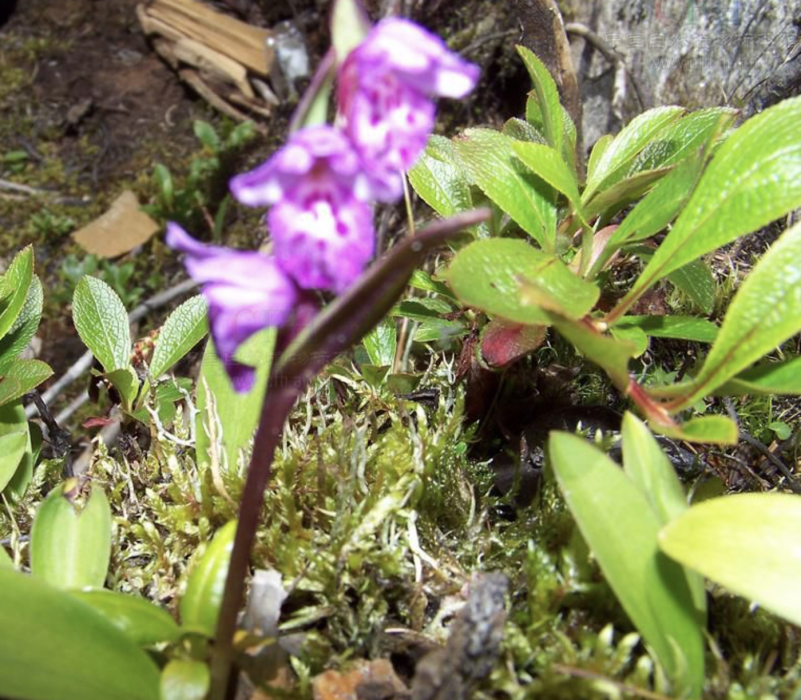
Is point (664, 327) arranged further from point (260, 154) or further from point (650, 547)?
point (260, 154)

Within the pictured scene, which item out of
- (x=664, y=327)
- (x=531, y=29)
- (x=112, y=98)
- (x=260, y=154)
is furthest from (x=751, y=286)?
(x=112, y=98)

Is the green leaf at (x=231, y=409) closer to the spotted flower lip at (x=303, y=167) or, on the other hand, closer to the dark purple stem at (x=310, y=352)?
the dark purple stem at (x=310, y=352)

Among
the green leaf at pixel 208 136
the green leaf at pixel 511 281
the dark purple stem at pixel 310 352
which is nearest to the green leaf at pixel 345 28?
the dark purple stem at pixel 310 352

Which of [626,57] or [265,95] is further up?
[626,57]

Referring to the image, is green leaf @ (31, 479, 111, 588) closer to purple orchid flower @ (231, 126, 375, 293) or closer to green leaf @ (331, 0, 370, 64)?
purple orchid flower @ (231, 126, 375, 293)

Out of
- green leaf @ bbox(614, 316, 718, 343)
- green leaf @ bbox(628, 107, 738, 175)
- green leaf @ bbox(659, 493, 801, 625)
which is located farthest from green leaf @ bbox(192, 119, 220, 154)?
green leaf @ bbox(659, 493, 801, 625)
